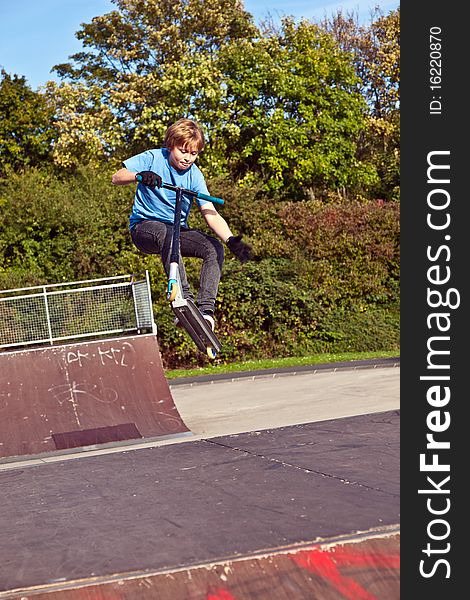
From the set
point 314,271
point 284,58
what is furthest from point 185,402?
point 284,58

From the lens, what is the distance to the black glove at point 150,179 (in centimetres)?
520

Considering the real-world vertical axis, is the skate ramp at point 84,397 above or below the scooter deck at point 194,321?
below

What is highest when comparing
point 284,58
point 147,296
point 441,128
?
point 284,58

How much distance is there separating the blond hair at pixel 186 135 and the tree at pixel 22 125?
66.9ft

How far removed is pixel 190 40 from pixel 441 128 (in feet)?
82.6

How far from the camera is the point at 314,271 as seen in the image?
58.2ft

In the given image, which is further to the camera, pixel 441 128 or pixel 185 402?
pixel 185 402

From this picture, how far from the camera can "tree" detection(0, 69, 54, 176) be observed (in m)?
25.1

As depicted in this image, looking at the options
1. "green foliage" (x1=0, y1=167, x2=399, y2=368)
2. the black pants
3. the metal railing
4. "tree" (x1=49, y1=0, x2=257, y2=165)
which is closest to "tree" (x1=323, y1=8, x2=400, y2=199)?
"tree" (x1=49, y1=0, x2=257, y2=165)

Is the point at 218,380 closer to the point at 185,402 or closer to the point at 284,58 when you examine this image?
the point at 185,402

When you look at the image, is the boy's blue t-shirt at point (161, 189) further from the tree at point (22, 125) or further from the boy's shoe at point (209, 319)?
the tree at point (22, 125)

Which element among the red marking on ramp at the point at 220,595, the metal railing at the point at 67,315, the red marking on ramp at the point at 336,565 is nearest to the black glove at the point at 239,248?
the red marking on ramp at the point at 336,565

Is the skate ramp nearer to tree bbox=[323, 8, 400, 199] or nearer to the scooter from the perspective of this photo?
the scooter

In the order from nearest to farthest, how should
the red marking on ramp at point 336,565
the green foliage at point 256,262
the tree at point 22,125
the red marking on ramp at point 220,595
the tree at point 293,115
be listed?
the red marking on ramp at point 220,595 < the red marking on ramp at point 336,565 < the green foliage at point 256,262 < the tree at point 293,115 < the tree at point 22,125
